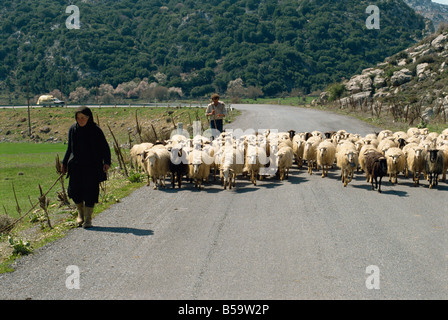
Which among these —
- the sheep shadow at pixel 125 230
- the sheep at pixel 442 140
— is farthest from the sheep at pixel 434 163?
the sheep shadow at pixel 125 230

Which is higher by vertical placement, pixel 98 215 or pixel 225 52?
pixel 225 52

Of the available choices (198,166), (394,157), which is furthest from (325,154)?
(198,166)

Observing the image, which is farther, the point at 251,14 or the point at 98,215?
the point at 251,14

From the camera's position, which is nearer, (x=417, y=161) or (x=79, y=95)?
(x=417, y=161)

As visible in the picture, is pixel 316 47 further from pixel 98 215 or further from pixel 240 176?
pixel 98 215

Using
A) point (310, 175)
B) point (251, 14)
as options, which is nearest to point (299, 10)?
point (251, 14)

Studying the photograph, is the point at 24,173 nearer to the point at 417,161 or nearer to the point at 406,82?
the point at 417,161

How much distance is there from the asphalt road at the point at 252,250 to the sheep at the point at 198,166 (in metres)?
1.09

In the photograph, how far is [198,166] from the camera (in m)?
13.6

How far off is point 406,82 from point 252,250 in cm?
4765

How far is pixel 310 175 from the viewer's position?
15680 millimetres

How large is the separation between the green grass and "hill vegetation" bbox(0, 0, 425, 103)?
1509 inches
